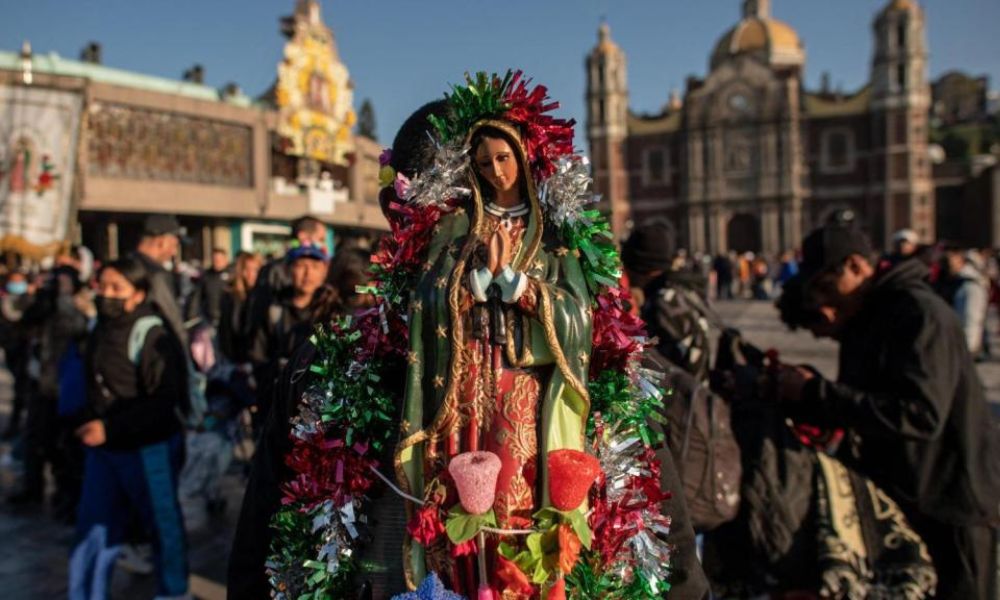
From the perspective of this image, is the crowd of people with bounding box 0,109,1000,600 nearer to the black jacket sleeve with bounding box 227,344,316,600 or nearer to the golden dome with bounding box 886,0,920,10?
the black jacket sleeve with bounding box 227,344,316,600

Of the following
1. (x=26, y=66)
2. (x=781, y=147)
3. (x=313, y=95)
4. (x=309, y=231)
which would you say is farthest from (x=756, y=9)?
(x=309, y=231)

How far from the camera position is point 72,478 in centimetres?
533

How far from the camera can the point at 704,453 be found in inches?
108

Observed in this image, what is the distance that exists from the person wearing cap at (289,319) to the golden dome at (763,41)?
49941mm

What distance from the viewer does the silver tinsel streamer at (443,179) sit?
1.65 metres

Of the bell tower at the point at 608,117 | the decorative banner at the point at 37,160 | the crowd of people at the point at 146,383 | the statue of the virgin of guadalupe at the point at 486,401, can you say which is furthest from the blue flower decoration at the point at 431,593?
the bell tower at the point at 608,117

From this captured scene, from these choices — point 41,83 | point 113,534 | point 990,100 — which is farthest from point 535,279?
point 990,100

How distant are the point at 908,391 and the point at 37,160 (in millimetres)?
21343

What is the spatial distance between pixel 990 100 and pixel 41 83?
8521cm

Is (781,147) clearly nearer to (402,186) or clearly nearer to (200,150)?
(200,150)

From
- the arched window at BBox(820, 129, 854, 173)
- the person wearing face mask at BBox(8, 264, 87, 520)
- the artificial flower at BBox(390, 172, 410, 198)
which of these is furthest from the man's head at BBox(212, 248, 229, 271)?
the arched window at BBox(820, 129, 854, 173)

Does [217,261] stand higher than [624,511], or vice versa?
[217,261]

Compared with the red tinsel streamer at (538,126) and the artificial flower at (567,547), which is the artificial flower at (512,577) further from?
the red tinsel streamer at (538,126)

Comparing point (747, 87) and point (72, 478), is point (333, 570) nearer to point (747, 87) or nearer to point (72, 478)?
point (72, 478)
